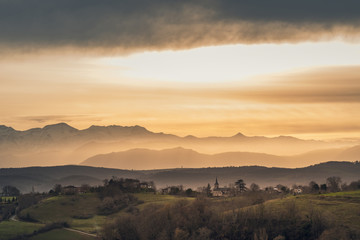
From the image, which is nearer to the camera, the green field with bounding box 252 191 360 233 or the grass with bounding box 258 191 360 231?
the green field with bounding box 252 191 360 233

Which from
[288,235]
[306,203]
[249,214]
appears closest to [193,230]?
[249,214]

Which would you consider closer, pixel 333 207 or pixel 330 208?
pixel 330 208

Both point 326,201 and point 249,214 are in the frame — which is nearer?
point 249,214

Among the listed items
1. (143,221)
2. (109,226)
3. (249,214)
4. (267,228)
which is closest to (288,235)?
(267,228)

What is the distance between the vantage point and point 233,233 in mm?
164875

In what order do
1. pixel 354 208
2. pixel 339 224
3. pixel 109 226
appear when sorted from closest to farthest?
pixel 339 224 < pixel 354 208 < pixel 109 226

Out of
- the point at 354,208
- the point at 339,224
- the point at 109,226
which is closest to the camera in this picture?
the point at 339,224

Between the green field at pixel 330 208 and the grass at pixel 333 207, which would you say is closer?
the green field at pixel 330 208

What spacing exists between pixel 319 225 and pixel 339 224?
6340mm

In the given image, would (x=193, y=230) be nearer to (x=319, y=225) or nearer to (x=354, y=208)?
(x=319, y=225)

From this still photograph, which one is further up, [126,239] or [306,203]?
[306,203]

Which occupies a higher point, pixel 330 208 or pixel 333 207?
Answer: pixel 333 207

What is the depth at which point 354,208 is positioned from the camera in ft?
550

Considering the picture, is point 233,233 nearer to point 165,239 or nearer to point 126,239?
point 165,239
